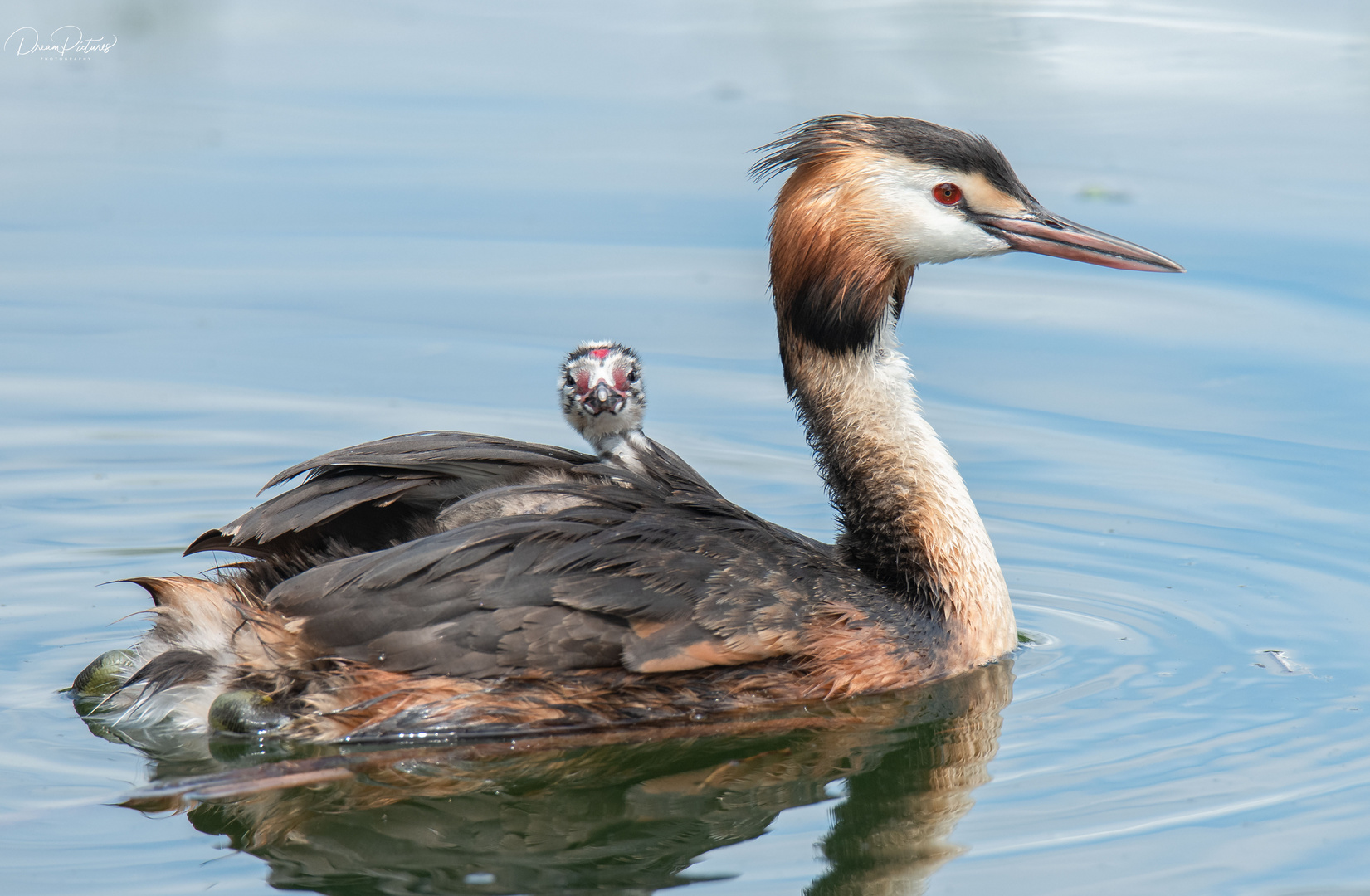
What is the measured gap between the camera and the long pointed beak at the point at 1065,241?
22.7 feet

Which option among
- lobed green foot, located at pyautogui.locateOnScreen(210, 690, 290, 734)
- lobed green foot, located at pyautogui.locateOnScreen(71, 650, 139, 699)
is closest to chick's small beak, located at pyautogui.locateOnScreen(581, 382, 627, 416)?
lobed green foot, located at pyautogui.locateOnScreen(210, 690, 290, 734)

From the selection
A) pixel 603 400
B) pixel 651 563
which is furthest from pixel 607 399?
pixel 651 563

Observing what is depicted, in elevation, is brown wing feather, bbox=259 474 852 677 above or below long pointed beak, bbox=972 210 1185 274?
below

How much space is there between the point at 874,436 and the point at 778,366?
3.08m

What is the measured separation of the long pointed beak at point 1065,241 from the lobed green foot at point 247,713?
307cm

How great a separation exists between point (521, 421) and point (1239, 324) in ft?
12.8

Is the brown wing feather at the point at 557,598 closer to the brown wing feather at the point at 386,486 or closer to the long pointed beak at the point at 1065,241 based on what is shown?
the brown wing feather at the point at 386,486

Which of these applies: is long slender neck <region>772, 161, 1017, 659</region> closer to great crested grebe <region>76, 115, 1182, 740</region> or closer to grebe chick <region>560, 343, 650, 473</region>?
great crested grebe <region>76, 115, 1182, 740</region>

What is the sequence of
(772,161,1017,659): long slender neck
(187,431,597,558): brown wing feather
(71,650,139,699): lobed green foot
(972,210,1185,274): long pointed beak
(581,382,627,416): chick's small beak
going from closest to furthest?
(187,431,597,558): brown wing feather
(71,650,139,699): lobed green foot
(772,161,1017,659): long slender neck
(581,382,627,416): chick's small beak
(972,210,1185,274): long pointed beak

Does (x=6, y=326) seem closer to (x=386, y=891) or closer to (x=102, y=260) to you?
(x=102, y=260)

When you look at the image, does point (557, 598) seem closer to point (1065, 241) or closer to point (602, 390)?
point (602, 390)

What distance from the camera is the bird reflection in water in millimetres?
5102

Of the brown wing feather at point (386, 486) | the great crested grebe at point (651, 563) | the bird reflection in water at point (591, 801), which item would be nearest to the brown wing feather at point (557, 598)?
the great crested grebe at point (651, 563)

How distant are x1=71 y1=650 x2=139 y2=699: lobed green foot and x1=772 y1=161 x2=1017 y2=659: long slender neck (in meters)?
2.48
